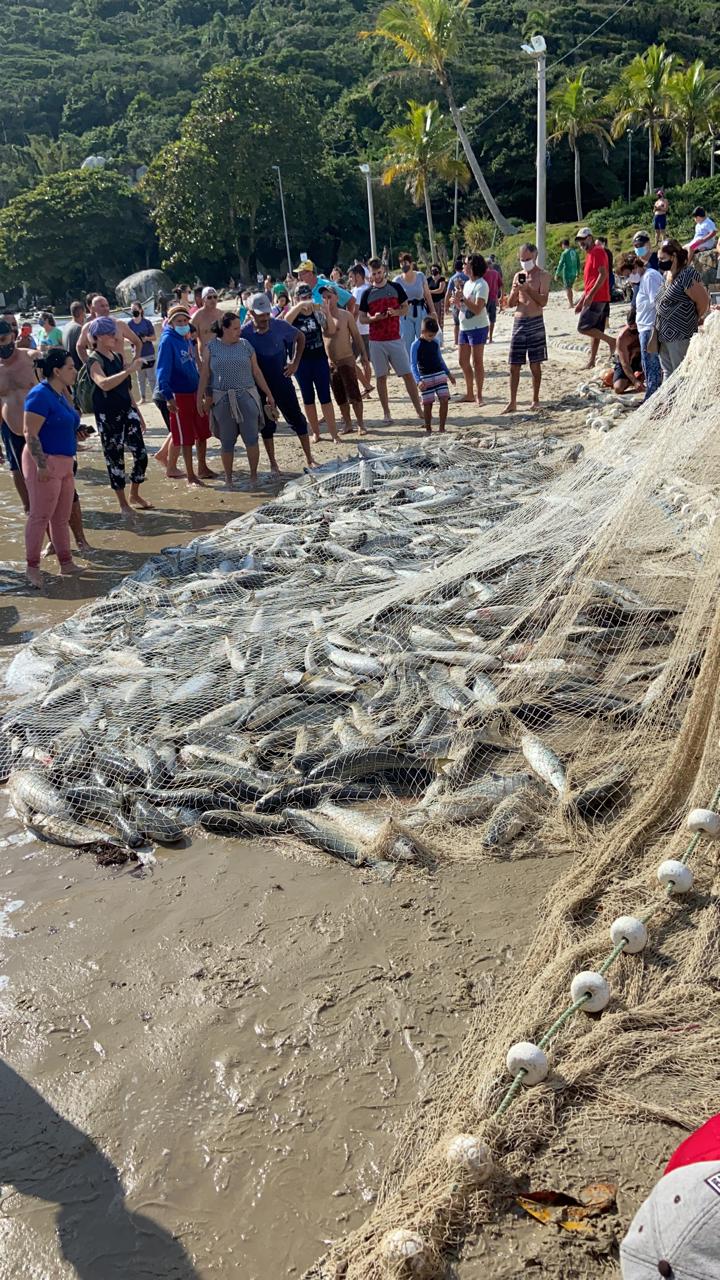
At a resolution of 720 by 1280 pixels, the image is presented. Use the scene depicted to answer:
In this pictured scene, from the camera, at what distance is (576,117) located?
50.6 m

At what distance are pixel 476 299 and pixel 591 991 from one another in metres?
11.1

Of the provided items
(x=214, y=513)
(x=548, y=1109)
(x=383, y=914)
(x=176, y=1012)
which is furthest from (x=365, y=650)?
(x=214, y=513)

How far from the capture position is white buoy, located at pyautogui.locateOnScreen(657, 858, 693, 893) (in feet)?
11.6

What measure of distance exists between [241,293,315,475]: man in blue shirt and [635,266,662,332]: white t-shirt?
416cm

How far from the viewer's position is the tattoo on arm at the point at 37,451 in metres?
7.86

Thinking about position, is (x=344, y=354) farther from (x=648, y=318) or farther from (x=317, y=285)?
(x=648, y=318)

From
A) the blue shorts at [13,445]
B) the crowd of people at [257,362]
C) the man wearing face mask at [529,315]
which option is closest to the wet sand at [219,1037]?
the crowd of people at [257,362]

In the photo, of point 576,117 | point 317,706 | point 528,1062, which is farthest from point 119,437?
point 576,117

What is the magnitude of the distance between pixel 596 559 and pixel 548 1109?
9.78 ft

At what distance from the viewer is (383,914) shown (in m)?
3.84

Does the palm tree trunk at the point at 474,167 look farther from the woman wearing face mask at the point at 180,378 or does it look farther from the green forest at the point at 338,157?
the woman wearing face mask at the point at 180,378

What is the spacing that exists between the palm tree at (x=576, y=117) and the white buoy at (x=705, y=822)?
2143 inches

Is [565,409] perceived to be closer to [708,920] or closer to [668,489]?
[668,489]

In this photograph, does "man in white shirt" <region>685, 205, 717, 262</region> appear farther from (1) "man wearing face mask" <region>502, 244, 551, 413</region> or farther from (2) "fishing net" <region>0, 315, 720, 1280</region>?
(2) "fishing net" <region>0, 315, 720, 1280</region>
